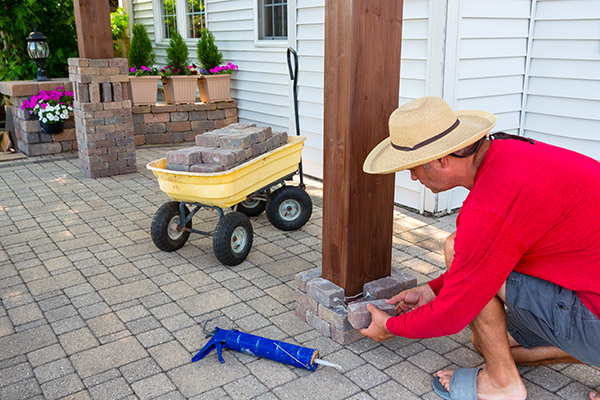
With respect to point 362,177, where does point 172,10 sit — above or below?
above

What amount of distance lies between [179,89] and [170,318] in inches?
221

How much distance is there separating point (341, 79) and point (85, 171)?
4.70 meters

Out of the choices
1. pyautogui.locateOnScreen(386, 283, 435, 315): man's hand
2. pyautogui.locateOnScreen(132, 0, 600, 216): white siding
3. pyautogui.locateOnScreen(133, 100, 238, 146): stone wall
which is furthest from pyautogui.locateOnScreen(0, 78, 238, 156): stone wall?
pyautogui.locateOnScreen(386, 283, 435, 315): man's hand

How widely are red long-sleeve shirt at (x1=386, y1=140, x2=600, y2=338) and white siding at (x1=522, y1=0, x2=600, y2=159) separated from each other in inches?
112

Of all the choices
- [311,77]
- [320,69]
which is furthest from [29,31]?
[320,69]

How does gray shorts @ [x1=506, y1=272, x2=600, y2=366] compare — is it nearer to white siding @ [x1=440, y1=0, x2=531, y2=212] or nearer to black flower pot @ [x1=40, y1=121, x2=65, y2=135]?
white siding @ [x1=440, y1=0, x2=531, y2=212]

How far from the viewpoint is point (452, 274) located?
6.89 ft

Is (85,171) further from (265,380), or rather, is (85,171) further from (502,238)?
(502,238)

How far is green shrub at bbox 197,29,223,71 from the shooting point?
844 cm

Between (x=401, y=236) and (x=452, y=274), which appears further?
(x=401, y=236)

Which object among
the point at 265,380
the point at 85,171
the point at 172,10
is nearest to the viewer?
the point at 265,380

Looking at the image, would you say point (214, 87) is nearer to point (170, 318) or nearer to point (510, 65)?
point (510, 65)

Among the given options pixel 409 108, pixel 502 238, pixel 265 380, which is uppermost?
pixel 409 108

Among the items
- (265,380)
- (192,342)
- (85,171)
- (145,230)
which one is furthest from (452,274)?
(85,171)
